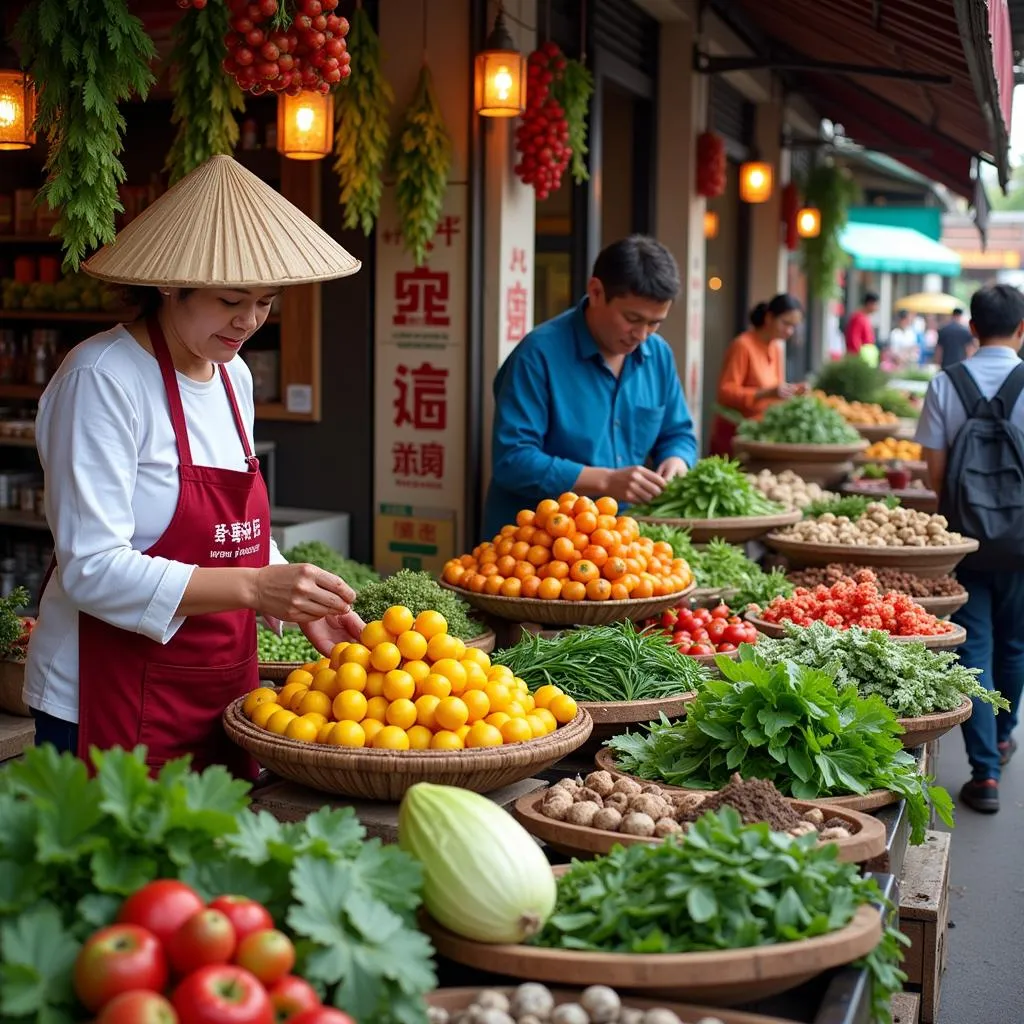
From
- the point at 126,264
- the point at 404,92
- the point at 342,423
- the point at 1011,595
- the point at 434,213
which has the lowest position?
the point at 1011,595

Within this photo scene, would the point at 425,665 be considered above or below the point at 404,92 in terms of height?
below

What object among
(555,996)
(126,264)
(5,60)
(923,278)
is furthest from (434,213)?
(923,278)

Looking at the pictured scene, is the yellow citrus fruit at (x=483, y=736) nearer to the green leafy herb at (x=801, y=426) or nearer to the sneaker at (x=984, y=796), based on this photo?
the sneaker at (x=984, y=796)

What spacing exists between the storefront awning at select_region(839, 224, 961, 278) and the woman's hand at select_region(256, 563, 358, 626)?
66.0ft

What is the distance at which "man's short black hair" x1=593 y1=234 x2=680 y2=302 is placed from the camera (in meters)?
4.84

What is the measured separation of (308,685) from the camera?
287 centimetres

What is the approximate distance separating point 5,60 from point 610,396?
357cm

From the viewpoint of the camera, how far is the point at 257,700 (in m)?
2.83

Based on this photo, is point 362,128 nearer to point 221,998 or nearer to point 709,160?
point 709,160

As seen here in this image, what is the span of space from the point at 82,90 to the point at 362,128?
258cm

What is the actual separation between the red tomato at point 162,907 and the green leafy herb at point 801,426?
23.9ft

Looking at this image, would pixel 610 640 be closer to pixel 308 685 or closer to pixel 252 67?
pixel 308 685

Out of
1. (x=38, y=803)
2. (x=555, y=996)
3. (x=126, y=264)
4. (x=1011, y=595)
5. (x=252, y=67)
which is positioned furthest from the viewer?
(x=1011, y=595)

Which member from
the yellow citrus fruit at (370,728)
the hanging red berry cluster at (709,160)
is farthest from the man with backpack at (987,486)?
the hanging red berry cluster at (709,160)
